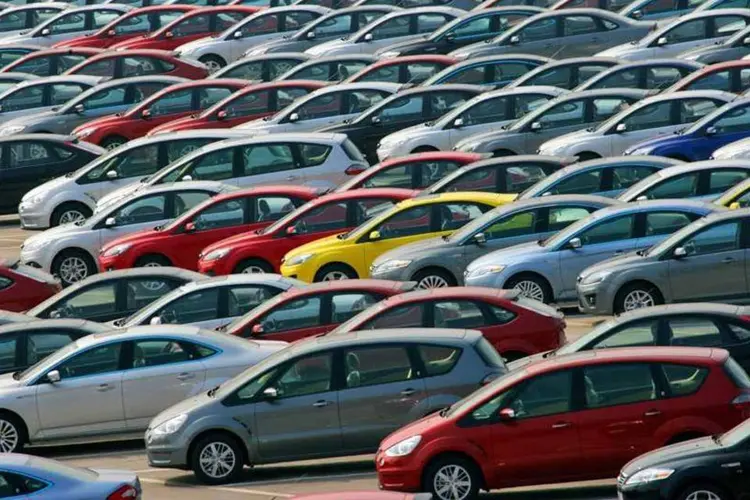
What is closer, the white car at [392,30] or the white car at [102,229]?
the white car at [102,229]

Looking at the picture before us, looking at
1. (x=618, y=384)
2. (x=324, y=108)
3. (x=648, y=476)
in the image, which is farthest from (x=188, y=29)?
(x=648, y=476)

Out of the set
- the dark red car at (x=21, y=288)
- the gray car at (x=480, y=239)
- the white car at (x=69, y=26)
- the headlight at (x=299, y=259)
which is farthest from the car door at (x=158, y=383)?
the white car at (x=69, y=26)

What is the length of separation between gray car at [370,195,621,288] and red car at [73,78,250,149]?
11.3 metres

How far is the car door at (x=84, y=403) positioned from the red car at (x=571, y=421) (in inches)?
172

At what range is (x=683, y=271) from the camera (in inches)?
924

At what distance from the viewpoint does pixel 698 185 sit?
2631 cm

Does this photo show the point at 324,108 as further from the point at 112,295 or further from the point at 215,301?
the point at 215,301

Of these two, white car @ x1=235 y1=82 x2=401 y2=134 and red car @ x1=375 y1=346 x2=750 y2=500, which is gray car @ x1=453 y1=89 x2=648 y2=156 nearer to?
white car @ x1=235 y1=82 x2=401 y2=134

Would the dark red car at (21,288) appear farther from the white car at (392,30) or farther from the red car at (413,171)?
the white car at (392,30)

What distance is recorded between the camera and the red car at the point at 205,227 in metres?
28.8

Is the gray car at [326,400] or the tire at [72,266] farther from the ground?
the tire at [72,266]

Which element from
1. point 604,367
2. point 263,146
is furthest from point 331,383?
point 263,146

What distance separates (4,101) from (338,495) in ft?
87.6

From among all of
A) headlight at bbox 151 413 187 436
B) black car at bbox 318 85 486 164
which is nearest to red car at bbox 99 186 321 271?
black car at bbox 318 85 486 164
